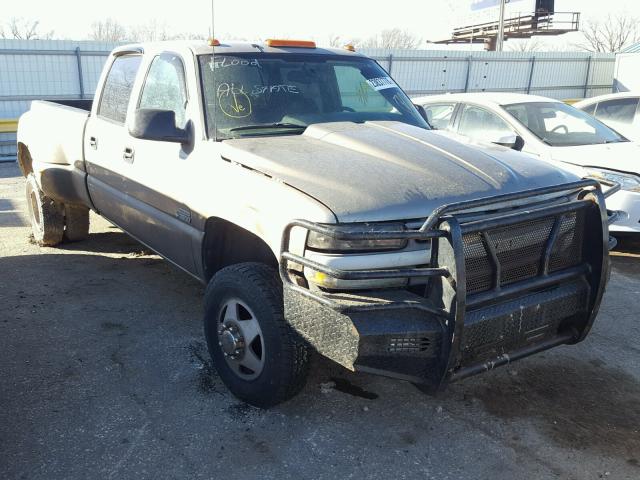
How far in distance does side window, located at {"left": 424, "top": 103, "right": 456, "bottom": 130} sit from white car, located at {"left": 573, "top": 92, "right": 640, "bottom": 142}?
2153 mm

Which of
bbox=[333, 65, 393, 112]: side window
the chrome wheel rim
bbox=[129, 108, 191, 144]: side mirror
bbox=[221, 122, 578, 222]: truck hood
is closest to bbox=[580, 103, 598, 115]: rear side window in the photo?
bbox=[333, 65, 393, 112]: side window

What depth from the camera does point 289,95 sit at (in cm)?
405

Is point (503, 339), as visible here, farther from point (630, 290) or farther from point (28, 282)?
point (28, 282)

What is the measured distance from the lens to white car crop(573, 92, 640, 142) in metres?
8.36

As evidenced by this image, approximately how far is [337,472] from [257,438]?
0.49 meters

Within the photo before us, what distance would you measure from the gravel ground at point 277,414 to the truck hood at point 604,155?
2.11m

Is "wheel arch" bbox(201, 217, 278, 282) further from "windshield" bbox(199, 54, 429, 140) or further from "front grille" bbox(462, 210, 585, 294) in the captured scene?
"front grille" bbox(462, 210, 585, 294)

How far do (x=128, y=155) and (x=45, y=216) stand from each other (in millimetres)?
2252

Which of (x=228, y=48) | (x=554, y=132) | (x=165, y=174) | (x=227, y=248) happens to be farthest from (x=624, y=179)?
(x=165, y=174)

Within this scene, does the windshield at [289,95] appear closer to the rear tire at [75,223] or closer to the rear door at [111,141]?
the rear door at [111,141]

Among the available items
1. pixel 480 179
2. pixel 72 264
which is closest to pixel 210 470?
pixel 480 179

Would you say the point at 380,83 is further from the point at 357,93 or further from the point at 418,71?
the point at 418,71

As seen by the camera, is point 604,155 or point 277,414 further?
point 604,155

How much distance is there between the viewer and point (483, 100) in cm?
741
